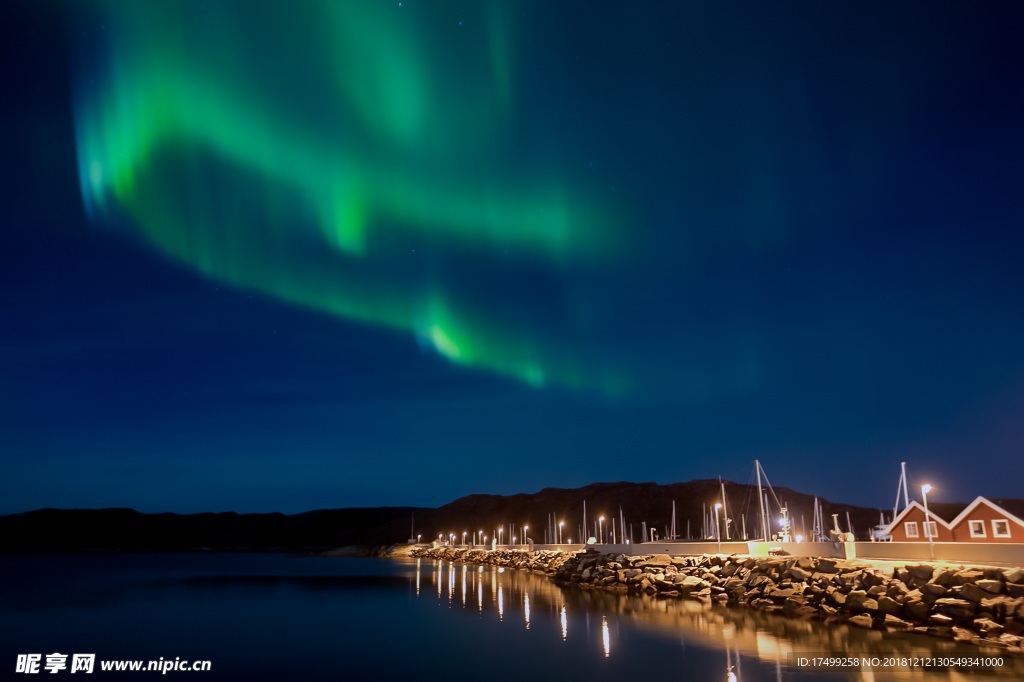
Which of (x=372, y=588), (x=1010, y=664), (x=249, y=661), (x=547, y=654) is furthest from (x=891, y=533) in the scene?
(x=372, y=588)

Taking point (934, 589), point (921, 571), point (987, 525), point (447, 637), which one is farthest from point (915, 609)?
point (447, 637)

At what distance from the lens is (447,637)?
44.8 metres

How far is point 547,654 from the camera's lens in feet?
120

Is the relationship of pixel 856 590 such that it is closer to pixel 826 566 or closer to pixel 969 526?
pixel 826 566

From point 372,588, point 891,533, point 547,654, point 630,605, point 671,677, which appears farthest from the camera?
point 372,588

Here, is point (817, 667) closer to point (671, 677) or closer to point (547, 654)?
point (671, 677)

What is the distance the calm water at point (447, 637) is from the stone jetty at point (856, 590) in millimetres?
2310

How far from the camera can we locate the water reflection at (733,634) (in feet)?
97.4

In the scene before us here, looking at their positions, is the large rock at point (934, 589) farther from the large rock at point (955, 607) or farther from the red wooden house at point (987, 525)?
the red wooden house at point (987, 525)

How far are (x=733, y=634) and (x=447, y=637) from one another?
17.5 meters

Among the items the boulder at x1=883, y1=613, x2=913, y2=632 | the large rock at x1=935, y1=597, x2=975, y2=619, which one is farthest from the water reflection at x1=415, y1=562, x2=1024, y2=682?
the large rock at x1=935, y1=597, x2=975, y2=619

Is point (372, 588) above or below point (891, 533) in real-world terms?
below

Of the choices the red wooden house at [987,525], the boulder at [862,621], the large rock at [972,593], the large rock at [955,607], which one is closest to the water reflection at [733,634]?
the boulder at [862,621]

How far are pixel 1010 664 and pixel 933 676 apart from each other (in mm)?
3873
